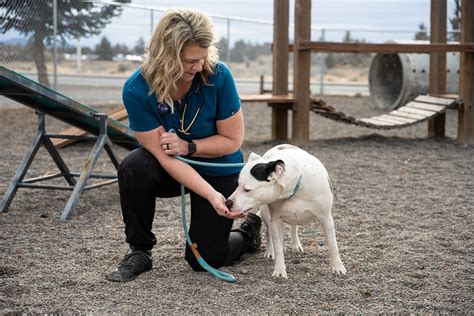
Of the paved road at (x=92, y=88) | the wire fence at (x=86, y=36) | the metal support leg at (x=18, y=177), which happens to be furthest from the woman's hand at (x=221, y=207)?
the paved road at (x=92, y=88)

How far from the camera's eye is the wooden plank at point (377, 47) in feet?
28.2

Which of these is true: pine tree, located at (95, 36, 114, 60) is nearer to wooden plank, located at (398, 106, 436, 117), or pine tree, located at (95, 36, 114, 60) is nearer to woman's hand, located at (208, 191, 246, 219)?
wooden plank, located at (398, 106, 436, 117)

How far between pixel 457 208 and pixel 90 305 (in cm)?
324

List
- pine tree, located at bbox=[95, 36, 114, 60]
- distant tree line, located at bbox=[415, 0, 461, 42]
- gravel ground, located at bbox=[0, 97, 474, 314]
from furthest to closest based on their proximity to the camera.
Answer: pine tree, located at bbox=[95, 36, 114, 60]
distant tree line, located at bbox=[415, 0, 461, 42]
gravel ground, located at bbox=[0, 97, 474, 314]

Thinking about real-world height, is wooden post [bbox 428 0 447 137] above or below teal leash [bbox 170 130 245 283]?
above

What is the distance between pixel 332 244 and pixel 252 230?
2.06ft

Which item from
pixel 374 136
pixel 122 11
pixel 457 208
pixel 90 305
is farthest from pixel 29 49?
pixel 90 305

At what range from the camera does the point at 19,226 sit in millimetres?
4918

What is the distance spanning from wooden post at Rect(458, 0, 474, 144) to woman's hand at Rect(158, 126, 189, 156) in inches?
251

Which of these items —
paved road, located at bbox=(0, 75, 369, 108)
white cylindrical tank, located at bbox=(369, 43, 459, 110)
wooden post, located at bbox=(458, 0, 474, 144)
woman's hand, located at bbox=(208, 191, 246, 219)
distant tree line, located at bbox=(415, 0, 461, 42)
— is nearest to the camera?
woman's hand, located at bbox=(208, 191, 246, 219)

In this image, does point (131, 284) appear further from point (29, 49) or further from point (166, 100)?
point (29, 49)

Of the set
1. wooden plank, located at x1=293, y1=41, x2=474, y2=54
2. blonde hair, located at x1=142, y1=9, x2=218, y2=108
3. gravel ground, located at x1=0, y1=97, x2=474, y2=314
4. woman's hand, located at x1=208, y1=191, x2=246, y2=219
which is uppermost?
wooden plank, located at x1=293, y1=41, x2=474, y2=54

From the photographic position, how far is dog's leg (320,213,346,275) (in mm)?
3693

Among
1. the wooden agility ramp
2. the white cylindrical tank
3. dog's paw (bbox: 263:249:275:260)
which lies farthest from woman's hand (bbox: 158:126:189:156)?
the white cylindrical tank
